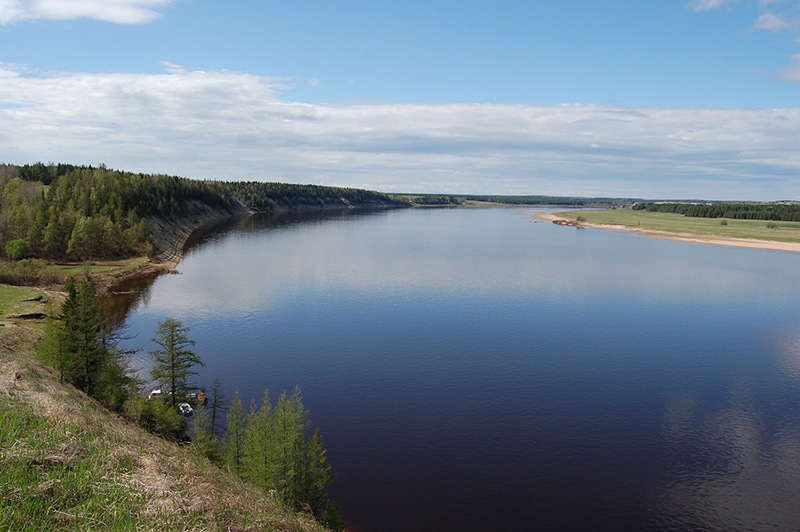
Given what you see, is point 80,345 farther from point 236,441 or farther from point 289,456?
point 289,456

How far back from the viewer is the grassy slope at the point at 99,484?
10.1 m

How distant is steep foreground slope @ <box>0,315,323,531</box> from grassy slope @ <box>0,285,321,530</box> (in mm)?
19

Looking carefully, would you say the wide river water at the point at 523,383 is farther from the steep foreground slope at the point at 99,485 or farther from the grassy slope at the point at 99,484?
the steep foreground slope at the point at 99,485

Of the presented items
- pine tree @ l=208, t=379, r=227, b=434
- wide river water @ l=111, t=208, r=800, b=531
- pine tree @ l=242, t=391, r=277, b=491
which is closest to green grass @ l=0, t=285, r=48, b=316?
wide river water @ l=111, t=208, r=800, b=531

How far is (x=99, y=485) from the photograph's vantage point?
11125 millimetres

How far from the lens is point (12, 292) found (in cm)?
5509

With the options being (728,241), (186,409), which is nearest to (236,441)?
(186,409)

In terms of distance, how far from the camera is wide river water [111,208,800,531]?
28.1 metres

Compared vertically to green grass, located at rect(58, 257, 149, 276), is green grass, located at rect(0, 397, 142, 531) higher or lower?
higher

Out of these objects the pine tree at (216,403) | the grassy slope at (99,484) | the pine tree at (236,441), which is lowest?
the pine tree at (216,403)

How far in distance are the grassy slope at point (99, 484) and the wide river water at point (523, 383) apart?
15.1m

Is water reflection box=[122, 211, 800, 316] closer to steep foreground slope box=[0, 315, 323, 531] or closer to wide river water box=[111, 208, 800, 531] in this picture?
wide river water box=[111, 208, 800, 531]

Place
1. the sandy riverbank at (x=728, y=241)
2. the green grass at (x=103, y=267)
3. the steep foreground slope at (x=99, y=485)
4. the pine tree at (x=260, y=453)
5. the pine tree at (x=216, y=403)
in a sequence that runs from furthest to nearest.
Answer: the sandy riverbank at (x=728, y=241) → the green grass at (x=103, y=267) → the pine tree at (x=216, y=403) → the pine tree at (x=260, y=453) → the steep foreground slope at (x=99, y=485)

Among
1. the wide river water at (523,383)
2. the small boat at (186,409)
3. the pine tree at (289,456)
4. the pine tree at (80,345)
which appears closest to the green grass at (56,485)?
the pine tree at (289,456)
